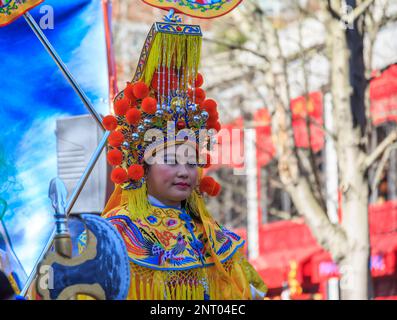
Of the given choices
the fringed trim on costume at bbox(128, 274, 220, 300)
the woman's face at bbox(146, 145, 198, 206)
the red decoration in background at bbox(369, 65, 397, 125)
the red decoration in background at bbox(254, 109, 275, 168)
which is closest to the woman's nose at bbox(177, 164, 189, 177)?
the woman's face at bbox(146, 145, 198, 206)

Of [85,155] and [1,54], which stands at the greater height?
[1,54]

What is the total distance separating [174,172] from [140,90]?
1.31 ft

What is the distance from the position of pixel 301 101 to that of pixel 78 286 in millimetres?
7931

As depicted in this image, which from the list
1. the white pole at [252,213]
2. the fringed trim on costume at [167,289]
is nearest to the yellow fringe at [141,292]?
the fringed trim on costume at [167,289]

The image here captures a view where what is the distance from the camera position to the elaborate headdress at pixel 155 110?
13.5 feet

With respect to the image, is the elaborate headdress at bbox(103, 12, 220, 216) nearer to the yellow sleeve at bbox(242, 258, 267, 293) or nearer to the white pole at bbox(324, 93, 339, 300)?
the yellow sleeve at bbox(242, 258, 267, 293)

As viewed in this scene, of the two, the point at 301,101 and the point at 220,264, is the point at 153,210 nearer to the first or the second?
the point at 220,264

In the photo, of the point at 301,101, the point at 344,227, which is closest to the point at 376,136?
the point at 301,101

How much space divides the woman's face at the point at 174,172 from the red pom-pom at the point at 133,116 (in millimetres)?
185

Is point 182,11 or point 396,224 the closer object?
point 182,11

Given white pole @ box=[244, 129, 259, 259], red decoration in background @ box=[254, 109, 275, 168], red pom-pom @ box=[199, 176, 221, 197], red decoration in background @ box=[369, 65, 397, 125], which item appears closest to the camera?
red pom-pom @ box=[199, 176, 221, 197]

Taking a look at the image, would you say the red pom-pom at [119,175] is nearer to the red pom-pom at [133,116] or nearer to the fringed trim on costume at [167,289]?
the red pom-pom at [133,116]

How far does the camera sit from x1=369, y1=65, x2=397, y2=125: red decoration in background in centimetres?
1176

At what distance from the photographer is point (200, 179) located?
4.41 m
